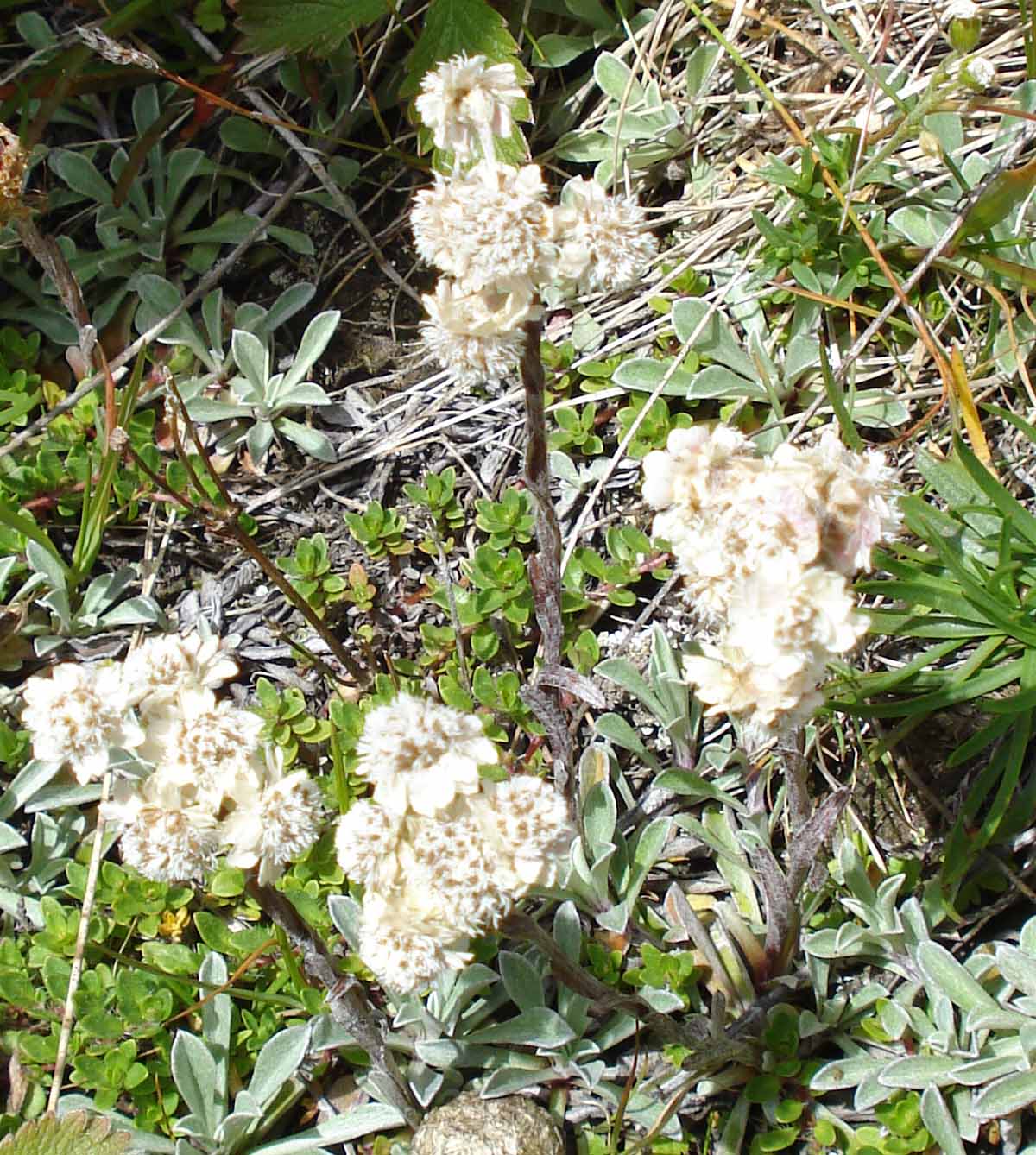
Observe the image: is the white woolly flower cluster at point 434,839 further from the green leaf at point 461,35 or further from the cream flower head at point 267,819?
the green leaf at point 461,35

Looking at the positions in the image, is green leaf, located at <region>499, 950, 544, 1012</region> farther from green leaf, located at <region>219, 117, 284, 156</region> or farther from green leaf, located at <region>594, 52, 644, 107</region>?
green leaf, located at <region>219, 117, 284, 156</region>

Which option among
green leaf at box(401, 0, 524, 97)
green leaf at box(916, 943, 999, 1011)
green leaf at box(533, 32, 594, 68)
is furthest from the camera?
green leaf at box(533, 32, 594, 68)

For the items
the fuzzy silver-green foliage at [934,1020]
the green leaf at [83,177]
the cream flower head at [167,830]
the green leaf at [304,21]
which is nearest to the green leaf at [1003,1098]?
the fuzzy silver-green foliage at [934,1020]

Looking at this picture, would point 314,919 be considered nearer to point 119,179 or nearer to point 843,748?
point 843,748

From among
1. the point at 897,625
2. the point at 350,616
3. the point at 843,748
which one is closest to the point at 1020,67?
the point at 897,625

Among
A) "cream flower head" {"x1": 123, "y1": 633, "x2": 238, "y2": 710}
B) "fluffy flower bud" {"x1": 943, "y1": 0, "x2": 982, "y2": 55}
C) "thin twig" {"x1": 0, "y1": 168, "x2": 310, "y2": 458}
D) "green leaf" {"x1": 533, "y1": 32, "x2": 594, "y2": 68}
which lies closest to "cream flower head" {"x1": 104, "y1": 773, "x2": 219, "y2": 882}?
"cream flower head" {"x1": 123, "y1": 633, "x2": 238, "y2": 710}

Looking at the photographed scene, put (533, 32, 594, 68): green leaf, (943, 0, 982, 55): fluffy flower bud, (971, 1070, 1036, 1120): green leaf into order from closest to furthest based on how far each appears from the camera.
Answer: (971, 1070, 1036, 1120): green leaf < (943, 0, 982, 55): fluffy flower bud < (533, 32, 594, 68): green leaf
